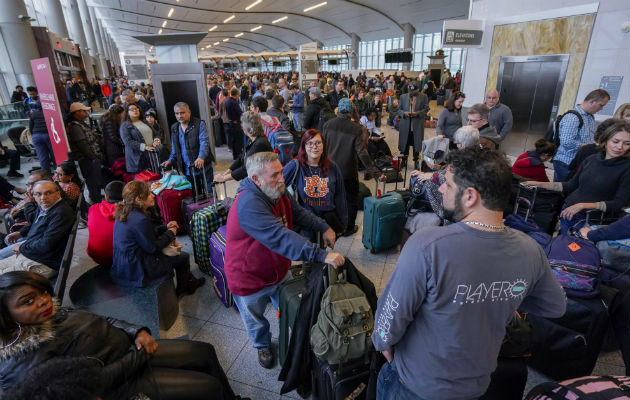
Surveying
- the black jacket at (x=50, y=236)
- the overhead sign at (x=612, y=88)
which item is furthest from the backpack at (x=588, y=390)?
the overhead sign at (x=612, y=88)

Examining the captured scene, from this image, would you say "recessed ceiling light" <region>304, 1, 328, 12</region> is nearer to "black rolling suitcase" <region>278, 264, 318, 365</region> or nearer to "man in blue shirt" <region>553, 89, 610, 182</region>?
"man in blue shirt" <region>553, 89, 610, 182</region>

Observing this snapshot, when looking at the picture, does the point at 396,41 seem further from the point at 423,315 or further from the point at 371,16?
the point at 423,315

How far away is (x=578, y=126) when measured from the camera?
4.19m

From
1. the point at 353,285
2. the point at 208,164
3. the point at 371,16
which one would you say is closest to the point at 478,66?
the point at 208,164

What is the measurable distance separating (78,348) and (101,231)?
1612 mm

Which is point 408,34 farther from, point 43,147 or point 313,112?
point 43,147

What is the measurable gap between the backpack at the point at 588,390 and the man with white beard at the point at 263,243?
3.59 feet

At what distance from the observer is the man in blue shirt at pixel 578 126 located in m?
4.10

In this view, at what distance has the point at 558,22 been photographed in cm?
654

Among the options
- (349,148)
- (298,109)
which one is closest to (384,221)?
(349,148)

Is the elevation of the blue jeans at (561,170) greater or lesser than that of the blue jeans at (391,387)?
greater

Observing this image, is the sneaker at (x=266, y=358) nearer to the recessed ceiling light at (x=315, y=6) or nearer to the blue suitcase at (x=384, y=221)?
the blue suitcase at (x=384, y=221)

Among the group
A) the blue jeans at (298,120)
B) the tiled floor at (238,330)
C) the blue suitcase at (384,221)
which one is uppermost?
the blue jeans at (298,120)

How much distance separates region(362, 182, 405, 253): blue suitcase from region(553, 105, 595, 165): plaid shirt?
7.64 ft
